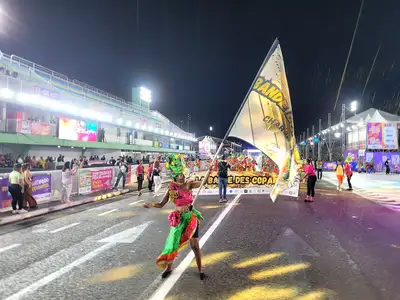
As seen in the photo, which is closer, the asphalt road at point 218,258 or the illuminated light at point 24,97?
the asphalt road at point 218,258

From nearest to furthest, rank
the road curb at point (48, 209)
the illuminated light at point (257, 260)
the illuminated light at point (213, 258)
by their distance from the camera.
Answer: the illuminated light at point (257, 260) → the illuminated light at point (213, 258) → the road curb at point (48, 209)

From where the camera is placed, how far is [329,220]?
9.10m

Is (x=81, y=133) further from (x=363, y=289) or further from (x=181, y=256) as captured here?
(x=363, y=289)

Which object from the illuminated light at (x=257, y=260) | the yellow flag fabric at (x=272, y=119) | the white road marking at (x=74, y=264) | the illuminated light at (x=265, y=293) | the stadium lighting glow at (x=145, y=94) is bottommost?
the white road marking at (x=74, y=264)

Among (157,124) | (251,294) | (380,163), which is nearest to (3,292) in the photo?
(251,294)

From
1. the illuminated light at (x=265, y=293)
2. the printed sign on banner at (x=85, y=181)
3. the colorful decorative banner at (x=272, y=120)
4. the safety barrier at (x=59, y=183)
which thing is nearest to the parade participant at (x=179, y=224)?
the illuminated light at (x=265, y=293)

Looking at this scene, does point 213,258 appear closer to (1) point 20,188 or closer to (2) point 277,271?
(2) point 277,271

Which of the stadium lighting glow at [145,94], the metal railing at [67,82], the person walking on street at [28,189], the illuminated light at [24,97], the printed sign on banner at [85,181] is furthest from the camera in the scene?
the stadium lighting glow at [145,94]

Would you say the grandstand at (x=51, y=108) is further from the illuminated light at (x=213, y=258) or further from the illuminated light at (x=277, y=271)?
the illuminated light at (x=277, y=271)

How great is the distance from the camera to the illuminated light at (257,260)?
5.14 metres

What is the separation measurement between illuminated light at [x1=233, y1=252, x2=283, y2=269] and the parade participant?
2.50ft

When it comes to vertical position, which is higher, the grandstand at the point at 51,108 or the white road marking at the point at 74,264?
the grandstand at the point at 51,108

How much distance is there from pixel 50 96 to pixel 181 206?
2993cm

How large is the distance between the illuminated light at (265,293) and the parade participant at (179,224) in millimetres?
742
